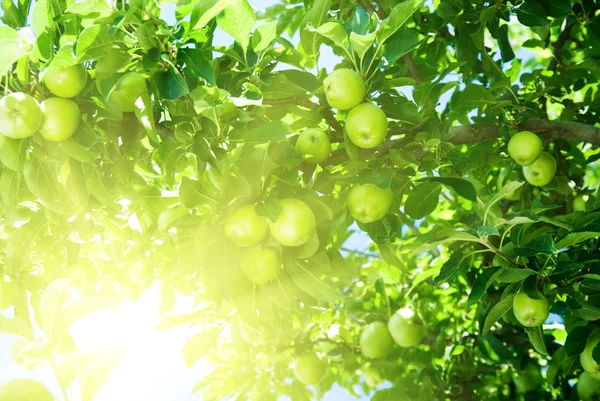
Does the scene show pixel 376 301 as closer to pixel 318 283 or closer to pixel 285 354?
pixel 285 354

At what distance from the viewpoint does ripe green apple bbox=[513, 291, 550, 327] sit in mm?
1758

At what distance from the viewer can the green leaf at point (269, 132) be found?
1.51 metres

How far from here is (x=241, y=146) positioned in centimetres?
158

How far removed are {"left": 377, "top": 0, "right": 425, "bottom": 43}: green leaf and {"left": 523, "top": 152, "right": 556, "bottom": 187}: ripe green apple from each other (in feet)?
4.52

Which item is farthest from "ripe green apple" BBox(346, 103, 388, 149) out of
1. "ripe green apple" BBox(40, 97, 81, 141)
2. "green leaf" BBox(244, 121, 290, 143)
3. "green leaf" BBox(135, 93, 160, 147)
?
"ripe green apple" BBox(40, 97, 81, 141)

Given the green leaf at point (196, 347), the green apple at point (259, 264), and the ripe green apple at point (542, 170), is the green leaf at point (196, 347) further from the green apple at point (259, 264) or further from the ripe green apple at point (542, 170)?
the ripe green apple at point (542, 170)

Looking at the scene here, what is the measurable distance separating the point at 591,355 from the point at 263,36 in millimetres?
1599

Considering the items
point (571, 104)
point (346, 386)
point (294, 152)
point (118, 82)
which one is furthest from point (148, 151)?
point (346, 386)

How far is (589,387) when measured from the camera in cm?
250

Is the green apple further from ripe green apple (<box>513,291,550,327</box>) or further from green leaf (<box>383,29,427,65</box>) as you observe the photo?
ripe green apple (<box>513,291,550,327</box>)

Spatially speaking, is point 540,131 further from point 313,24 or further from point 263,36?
point 263,36

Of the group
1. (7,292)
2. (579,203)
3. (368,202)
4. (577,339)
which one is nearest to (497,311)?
(577,339)

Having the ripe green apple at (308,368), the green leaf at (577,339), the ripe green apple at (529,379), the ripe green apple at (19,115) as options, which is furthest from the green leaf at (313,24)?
the ripe green apple at (529,379)

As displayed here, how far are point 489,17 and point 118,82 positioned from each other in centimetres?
159
